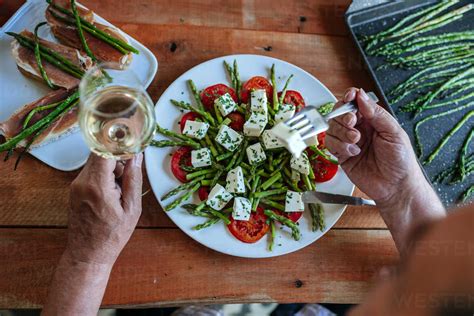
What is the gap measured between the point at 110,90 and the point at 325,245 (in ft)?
4.05

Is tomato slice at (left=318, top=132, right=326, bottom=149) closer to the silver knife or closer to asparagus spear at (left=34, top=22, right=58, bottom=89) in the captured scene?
the silver knife

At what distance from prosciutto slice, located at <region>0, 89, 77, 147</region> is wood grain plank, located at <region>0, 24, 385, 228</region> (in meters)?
0.15

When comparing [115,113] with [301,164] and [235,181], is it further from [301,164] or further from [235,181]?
[301,164]

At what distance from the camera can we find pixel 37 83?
2.20 metres

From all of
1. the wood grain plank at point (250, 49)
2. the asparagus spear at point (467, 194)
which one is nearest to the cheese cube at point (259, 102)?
the wood grain plank at point (250, 49)

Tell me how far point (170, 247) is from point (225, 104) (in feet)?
2.33

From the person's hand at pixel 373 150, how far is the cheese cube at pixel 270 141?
0.76ft

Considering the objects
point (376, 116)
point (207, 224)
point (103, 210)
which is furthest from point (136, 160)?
point (376, 116)

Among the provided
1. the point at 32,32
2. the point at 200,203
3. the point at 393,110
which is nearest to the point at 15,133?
the point at 32,32

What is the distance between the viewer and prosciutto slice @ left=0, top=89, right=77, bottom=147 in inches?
79.8

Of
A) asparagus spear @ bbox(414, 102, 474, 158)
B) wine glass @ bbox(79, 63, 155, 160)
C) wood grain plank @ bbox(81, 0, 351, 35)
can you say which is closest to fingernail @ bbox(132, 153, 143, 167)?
wine glass @ bbox(79, 63, 155, 160)

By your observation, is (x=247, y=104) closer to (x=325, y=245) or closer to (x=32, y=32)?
(x=325, y=245)

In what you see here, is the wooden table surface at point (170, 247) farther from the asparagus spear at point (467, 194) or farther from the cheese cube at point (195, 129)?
the asparagus spear at point (467, 194)

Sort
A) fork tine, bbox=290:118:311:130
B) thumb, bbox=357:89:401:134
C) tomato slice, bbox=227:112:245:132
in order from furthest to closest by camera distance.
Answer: tomato slice, bbox=227:112:245:132, thumb, bbox=357:89:401:134, fork tine, bbox=290:118:311:130
